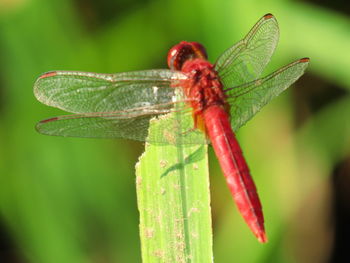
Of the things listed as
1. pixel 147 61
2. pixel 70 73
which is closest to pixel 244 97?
pixel 70 73

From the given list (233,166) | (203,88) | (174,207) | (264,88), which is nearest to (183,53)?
(203,88)

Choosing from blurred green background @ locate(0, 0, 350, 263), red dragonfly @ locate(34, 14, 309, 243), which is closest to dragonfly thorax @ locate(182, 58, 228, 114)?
red dragonfly @ locate(34, 14, 309, 243)

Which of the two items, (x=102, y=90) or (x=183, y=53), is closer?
(x=102, y=90)

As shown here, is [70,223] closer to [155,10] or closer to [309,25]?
[155,10]

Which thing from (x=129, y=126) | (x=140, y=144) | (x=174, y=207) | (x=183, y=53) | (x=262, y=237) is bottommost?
(x=262, y=237)

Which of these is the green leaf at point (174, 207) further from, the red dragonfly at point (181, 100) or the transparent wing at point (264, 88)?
the transparent wing at point (264, 88)

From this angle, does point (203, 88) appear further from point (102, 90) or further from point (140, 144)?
point (140, 144)

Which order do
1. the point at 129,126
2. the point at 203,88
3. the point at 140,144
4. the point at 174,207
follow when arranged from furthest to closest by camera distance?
the point at 140,144
the point at 203,88
the point at 129,126
the point at 174,207
